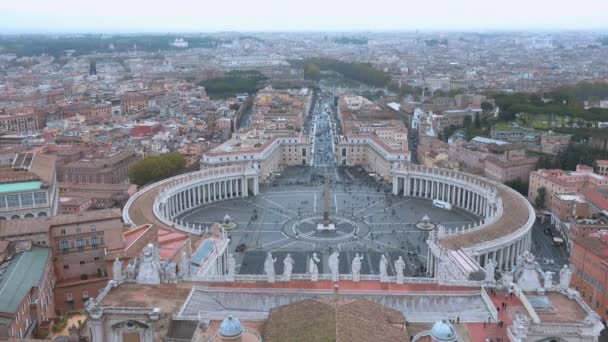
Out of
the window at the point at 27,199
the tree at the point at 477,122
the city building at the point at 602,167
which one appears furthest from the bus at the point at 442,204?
the window at the point at 27,199

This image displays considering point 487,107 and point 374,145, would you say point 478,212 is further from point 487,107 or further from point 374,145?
point 487,107

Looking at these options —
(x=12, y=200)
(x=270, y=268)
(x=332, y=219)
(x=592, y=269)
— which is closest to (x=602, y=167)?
(x=592, y=269)

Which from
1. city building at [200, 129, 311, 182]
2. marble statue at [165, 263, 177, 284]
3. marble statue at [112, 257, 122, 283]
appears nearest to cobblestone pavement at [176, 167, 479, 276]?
city building at [200, 129, 311, 182]

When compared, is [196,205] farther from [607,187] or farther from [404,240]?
[607,187]

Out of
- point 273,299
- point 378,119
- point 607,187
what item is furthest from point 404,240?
point 378,119

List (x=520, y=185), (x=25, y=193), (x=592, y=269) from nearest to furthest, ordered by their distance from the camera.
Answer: (x=592, y=269) < (x=25, y=193) < (x=520, y=185)

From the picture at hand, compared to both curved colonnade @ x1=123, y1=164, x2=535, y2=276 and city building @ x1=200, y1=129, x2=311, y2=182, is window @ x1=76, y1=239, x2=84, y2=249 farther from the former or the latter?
city building @ x1=200, y1=129, x2=311, y2=182
